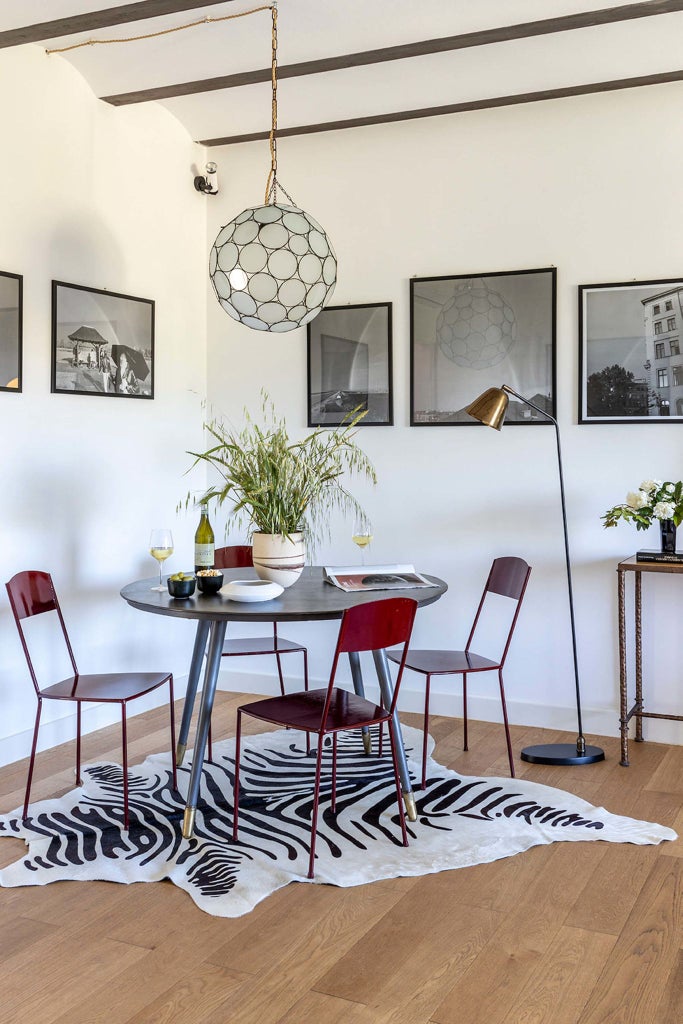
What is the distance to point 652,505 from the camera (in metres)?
3.93

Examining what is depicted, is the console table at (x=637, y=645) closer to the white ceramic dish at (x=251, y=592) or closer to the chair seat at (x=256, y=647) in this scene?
the chair seat at (x=256, y=647)

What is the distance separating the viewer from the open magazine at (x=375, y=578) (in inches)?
138

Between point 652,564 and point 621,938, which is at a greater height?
point 652,564

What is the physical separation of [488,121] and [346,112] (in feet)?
2.21

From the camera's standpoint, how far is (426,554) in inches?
185

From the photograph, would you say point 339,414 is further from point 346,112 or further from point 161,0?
point 161,0

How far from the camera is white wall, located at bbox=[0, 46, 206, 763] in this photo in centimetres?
390

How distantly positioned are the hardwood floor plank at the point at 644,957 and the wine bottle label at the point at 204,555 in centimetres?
185

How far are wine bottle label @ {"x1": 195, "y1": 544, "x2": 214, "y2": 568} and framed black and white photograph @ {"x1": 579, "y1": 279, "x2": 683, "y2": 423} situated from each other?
1.87 meters

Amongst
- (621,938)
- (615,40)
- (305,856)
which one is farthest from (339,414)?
(621,938)

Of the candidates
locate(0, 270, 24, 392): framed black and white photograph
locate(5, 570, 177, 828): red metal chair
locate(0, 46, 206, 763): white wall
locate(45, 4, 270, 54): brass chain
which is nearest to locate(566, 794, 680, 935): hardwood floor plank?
locate(5, 570, 177, 828): red metal chair

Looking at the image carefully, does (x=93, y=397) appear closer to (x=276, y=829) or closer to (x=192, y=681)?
(x=192, y=681)

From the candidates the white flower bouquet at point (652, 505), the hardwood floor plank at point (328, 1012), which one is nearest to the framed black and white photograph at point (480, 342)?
the white flower bouquet at point (652, 505)

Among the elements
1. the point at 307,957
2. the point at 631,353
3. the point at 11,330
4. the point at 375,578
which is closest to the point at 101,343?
the point at 11,330
